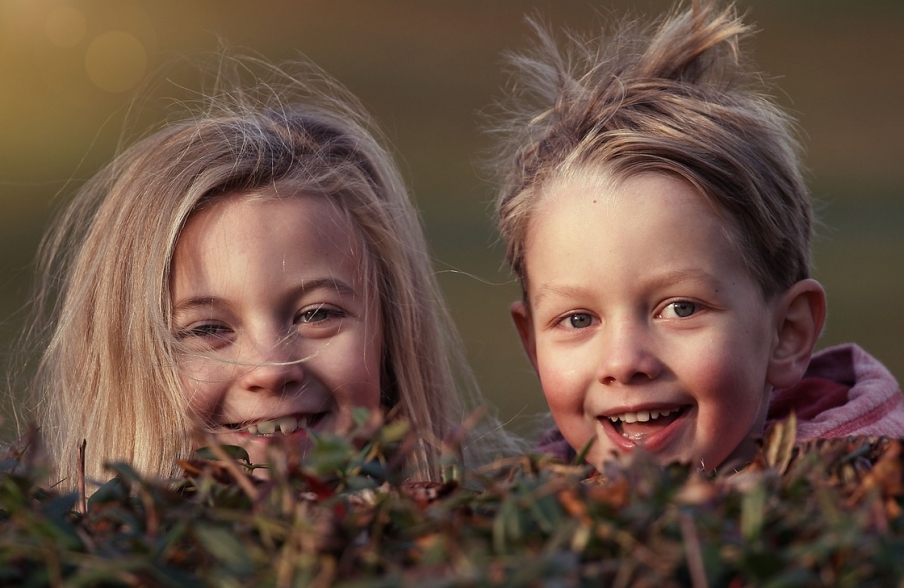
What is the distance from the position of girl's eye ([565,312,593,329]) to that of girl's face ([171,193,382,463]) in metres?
0.41

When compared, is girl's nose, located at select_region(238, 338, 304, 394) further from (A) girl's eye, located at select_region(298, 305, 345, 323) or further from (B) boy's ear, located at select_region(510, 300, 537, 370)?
(B) boy's ear, located at select_region(510, 300, 537, 370)

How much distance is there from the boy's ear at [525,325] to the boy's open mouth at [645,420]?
0.28m

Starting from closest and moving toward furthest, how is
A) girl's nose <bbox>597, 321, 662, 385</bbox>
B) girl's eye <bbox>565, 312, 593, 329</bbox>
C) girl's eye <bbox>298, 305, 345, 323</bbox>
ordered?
girl's nose <bbox>597, 321, 662, 385</bbox>
girl's eye <bbox>565, 312, 593, 329</bbox>
girl's eye <bbox>298, 305, 345, 323</bbox>

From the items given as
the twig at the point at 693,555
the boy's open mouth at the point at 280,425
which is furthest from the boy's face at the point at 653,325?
the twig at the point at 693,555

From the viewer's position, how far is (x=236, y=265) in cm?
188

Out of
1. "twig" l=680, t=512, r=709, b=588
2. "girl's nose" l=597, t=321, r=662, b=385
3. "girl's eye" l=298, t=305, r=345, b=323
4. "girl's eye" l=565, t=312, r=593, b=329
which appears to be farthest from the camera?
"girl's eye" l=298, t=305, r=345, b=323

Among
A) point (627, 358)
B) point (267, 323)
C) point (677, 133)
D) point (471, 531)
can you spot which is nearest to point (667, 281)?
point (627, 358)

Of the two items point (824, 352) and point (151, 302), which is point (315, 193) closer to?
point (151, 302)

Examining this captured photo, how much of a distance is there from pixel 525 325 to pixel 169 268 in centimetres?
70

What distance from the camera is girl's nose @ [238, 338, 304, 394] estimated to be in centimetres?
182

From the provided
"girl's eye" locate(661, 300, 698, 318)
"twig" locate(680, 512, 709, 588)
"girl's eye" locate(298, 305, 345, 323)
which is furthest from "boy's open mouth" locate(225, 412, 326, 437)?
"twig" locate(680, 512, 709, 588)

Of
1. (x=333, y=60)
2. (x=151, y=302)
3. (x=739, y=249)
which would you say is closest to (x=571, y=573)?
(x=739, y=249)

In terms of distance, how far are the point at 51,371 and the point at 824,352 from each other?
172 cm

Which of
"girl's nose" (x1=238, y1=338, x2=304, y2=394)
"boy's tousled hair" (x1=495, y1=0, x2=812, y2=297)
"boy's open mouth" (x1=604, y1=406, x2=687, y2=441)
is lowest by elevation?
"boy's open mouth" (x1=604, y1=406, x2=687, y2=441)
